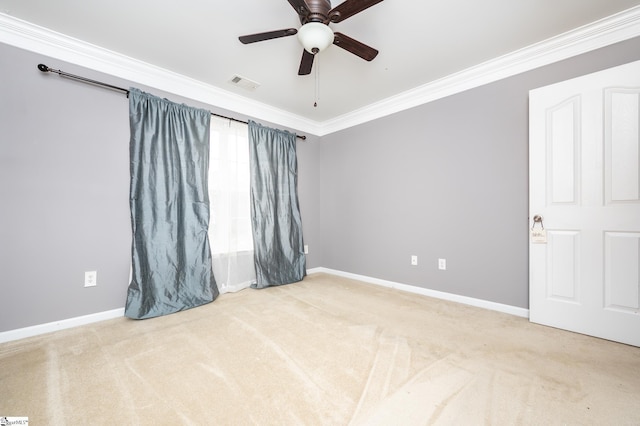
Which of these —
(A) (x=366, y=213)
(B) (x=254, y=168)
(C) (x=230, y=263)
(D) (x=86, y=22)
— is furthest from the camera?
(A) (x=366, y=213)

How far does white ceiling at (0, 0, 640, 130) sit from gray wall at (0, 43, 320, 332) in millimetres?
483

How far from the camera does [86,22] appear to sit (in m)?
1.96

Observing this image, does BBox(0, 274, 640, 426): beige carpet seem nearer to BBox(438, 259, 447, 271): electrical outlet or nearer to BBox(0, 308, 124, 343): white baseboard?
BBox(0, 308, 124, 343): white baseboard

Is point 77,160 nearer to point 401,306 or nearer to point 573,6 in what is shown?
point 401,306

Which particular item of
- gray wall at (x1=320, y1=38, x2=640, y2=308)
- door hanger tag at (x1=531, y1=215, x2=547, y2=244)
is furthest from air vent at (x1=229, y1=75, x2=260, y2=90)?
door hanger tag at (x1=531, y1=215, x2=547, y2=244)

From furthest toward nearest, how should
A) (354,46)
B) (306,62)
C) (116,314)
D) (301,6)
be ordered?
(116,314)
(306,62)
(354,46)
(301,6)

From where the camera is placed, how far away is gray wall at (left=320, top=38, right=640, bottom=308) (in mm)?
2354

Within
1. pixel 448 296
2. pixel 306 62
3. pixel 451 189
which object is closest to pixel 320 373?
pixel 448 296

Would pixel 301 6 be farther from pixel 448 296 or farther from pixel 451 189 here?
pixel 448 296

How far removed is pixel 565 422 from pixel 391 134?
9.61ft

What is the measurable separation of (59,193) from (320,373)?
253 cm

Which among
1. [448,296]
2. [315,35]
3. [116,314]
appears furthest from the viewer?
[448,296]

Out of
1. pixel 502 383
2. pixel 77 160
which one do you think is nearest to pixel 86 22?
pixel 77 160

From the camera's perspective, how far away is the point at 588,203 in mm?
1977
